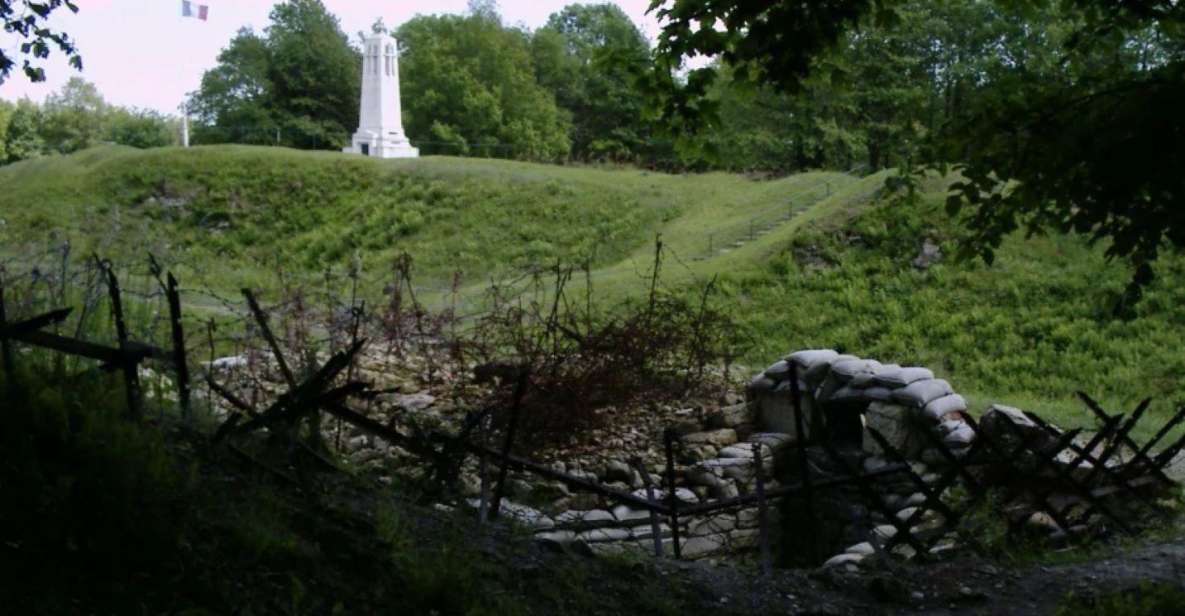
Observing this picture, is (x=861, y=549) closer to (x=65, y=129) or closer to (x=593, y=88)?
(x=593, y=88)

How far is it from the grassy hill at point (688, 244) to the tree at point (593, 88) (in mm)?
16956

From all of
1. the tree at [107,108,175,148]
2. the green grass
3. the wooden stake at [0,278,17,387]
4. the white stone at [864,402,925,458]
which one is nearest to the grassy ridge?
the white stone at [864,402,925,458]

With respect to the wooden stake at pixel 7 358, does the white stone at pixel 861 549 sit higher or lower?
lower

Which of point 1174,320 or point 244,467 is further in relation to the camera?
point 1174,320

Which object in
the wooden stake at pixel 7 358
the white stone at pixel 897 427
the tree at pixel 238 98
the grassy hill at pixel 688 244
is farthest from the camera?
the tree at pixel 238 98

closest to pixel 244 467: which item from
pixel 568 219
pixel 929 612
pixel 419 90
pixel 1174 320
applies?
pixel 929 612

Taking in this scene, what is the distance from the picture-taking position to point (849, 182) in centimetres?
3538

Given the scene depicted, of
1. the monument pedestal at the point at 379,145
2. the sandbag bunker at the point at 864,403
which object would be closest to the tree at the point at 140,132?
the monument pedestal at the point at 379,145

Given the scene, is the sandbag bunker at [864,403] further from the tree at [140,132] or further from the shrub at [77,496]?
the tree at [140,132]

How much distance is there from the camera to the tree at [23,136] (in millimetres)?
67375

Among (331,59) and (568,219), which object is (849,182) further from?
(331,59)

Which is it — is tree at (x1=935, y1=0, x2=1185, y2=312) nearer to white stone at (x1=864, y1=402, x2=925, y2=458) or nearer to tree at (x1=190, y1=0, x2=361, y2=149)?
white stone at (x1=864, y1=402, x2=925, y2=458)

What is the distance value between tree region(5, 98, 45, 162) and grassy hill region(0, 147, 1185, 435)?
2321 cm

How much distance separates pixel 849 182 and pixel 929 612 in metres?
29.1
